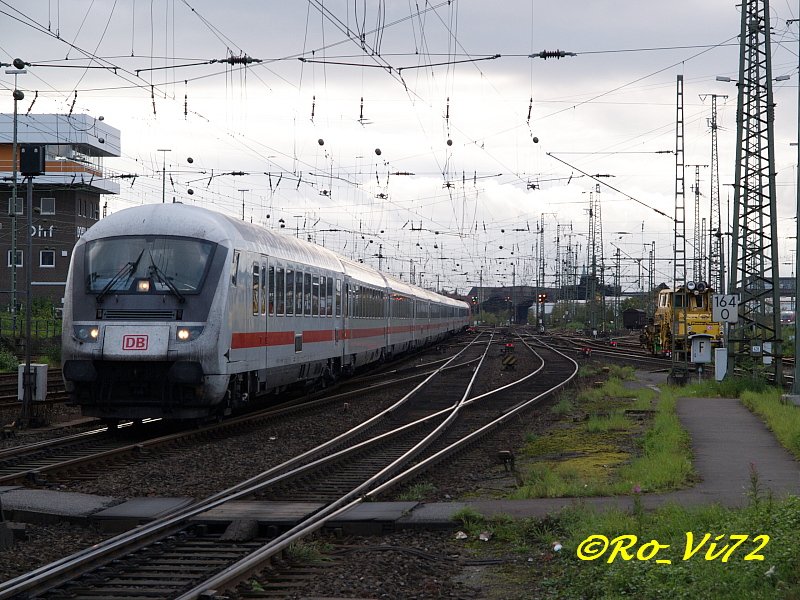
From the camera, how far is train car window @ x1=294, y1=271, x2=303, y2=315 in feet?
73.2

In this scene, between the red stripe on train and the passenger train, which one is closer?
the passenger train

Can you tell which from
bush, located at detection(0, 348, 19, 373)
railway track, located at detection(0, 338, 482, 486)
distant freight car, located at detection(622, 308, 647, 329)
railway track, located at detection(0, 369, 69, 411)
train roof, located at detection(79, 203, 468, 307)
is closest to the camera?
railway track, located at detection(0, 338, 482, 486)

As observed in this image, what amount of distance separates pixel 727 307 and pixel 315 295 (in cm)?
943

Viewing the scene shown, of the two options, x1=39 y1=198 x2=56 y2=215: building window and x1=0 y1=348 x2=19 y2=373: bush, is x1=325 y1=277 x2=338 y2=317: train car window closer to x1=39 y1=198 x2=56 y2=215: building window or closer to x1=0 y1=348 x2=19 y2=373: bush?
x1=0 y1=348 x2=19 y2=373: bush

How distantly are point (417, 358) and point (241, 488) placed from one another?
39685mm

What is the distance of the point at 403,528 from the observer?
959 cm

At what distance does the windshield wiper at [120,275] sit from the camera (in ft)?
53.1

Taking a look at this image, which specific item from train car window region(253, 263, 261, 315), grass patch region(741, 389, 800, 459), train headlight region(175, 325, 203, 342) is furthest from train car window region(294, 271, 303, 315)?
grass patch region(741, 389, 800, 459)

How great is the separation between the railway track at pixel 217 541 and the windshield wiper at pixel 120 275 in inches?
160

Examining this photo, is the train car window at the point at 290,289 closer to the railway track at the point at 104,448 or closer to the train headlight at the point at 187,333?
the railway track at the point at 104,448

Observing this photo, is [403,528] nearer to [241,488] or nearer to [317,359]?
[241,488]

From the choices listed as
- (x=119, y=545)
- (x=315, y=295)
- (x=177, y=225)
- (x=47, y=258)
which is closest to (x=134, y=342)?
(x=177, y=225)

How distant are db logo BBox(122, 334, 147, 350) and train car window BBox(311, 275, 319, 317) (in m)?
8.51

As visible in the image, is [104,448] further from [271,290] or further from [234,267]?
[271,290]
